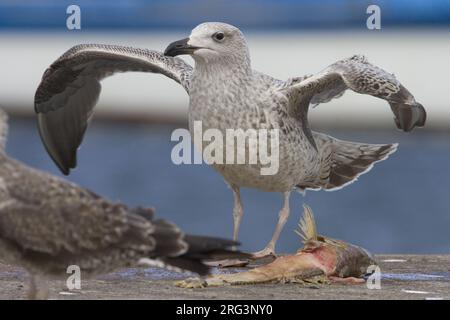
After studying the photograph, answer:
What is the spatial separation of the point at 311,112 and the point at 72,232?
23.6m

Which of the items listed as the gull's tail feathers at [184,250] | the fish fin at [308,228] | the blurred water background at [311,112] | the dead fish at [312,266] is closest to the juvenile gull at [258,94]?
the fish fin at [308,228]

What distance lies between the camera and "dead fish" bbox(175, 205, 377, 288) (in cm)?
785

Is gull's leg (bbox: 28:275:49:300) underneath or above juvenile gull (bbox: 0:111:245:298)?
underneath

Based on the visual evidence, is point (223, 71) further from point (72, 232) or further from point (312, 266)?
point (72, 232)

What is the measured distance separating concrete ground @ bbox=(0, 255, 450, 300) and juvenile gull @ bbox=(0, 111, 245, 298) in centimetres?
115

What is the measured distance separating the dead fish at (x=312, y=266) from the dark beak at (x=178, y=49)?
1509mm

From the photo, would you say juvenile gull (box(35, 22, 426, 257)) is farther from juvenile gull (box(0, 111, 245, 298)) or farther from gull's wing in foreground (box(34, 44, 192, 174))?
juvenile gull (box(0, 111, 245, 298))

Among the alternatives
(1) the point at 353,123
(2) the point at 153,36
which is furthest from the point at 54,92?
(1) the point at 353,123

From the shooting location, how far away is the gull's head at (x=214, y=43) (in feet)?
28.0

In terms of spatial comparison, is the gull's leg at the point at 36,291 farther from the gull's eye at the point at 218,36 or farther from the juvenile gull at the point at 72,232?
the gull's eye at the point at 218,36

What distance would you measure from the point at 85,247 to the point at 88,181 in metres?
28.5

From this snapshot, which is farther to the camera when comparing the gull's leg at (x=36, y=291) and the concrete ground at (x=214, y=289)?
the concrete ground at (x=214, y=289)

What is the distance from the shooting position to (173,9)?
28078mm

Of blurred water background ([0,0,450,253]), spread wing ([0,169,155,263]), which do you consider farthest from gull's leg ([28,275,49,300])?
blurred water background ([0,0,450,253])
